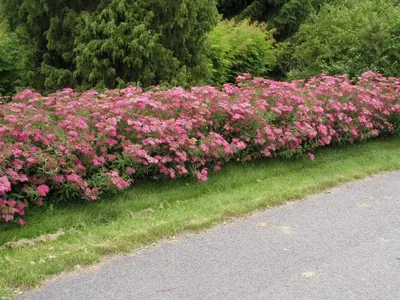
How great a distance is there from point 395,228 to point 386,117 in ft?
14.5

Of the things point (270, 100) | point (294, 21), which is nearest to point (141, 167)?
point (270, 100)

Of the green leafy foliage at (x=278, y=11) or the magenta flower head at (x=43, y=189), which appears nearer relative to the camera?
the magenta flower head at (x=43, y=189)

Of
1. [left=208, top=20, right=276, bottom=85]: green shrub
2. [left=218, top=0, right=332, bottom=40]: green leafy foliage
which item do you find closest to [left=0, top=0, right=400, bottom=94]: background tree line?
[left=208, top=20, right=276, bottom=85]: green shrub

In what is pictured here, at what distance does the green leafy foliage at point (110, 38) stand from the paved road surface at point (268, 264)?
3737 millimetres

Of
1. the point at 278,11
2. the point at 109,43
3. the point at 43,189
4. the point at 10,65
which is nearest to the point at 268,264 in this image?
the point at 43,189

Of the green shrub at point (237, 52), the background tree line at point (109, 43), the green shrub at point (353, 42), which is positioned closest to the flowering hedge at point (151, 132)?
the background tree line at point (109, 43)

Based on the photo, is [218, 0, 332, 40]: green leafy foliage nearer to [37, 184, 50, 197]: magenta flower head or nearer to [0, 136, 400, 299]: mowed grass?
[0, 136, 400, 299]: mowed grass

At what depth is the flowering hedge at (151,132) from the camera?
16.6 ft

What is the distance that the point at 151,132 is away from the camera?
5918 millimetres

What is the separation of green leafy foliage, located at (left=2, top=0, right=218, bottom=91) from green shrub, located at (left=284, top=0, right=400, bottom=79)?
146 inches

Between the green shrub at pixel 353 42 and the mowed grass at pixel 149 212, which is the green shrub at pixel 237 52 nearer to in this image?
the green shrub at pixel 353 42

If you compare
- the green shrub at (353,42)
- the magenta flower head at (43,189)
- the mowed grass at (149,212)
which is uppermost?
the green shrub at (353,42)

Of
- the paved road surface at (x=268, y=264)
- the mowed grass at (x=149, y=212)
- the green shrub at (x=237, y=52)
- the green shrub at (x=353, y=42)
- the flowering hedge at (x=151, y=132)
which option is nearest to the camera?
the paved road surface at (x=268, y=264)

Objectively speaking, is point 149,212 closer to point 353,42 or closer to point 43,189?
point 43,189
